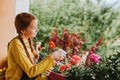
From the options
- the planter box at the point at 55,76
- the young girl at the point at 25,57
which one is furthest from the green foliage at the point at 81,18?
the young girl at the point at 25,57

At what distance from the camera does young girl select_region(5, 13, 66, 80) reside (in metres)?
2.38

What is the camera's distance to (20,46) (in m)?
2.43

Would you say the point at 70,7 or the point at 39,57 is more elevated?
the point at 70,7

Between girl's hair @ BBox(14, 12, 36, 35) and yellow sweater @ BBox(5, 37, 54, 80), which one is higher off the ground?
girl's hair @ BBox(14, 12, 36, 35)

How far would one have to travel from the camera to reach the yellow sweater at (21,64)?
7.79 feet

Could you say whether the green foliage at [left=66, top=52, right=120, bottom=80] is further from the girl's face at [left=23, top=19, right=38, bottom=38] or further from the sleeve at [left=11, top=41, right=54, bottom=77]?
the girl's face at [left=23, top=19, right=38, bottom=38]

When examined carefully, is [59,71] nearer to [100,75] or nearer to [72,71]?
[72,71]

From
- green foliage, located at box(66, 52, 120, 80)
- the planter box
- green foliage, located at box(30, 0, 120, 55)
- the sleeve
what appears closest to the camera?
green foliage, located at box(66, 52, 120, 80)

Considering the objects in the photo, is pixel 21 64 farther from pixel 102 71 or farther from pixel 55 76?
pixel 102 71

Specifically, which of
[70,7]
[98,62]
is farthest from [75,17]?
[98,62]

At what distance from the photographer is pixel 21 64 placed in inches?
94.3

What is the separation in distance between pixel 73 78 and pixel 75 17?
3.94 feet

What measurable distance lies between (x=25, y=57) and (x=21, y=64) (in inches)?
2.4

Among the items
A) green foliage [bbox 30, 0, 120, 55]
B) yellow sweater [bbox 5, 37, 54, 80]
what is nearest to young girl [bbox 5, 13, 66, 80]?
yellow sweater [bbox 5, 37, 54, 80]
